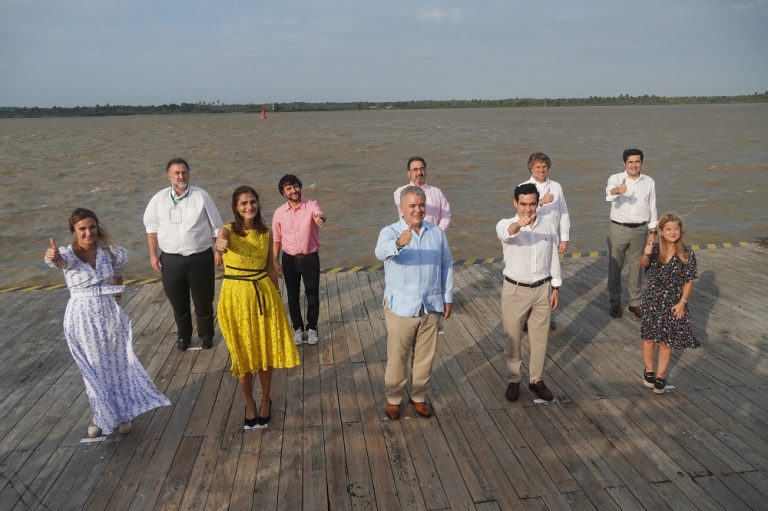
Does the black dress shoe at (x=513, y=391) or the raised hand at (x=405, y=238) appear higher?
the raised hand at (x=405, y=238)

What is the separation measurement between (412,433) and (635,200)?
3.60 metres

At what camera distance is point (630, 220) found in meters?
5.82

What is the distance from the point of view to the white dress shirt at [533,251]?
4039 mm

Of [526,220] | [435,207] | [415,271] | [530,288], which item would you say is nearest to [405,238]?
[415,271]

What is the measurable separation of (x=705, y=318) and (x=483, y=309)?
2.35 metres

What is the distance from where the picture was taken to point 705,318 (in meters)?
5.85

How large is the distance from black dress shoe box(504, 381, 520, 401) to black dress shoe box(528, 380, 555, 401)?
147 mm

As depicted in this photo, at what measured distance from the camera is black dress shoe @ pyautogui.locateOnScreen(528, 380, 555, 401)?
423 cm

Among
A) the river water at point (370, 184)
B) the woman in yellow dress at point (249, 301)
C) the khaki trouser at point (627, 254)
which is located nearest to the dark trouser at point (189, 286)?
the woman in yellow dress at point (249, 301)

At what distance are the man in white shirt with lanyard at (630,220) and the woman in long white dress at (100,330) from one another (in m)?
4.63

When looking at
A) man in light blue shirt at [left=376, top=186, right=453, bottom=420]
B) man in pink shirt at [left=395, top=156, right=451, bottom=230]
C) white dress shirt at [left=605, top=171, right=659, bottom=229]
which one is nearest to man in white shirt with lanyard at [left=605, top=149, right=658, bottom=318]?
white dress shirt at [left=605, top=171, right=659, bottom=229]

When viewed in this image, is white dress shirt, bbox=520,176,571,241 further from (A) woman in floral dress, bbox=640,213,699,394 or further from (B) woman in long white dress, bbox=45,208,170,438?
(B) woman in long white dress, bbox=45,208,170,438

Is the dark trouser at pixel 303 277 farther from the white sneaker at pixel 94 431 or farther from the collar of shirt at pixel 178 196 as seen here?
the white sneaker at pixel 94 431

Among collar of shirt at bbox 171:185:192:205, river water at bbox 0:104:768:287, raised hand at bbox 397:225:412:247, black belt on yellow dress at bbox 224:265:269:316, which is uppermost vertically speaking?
collar of shirt at bbox 171:185:192:205
